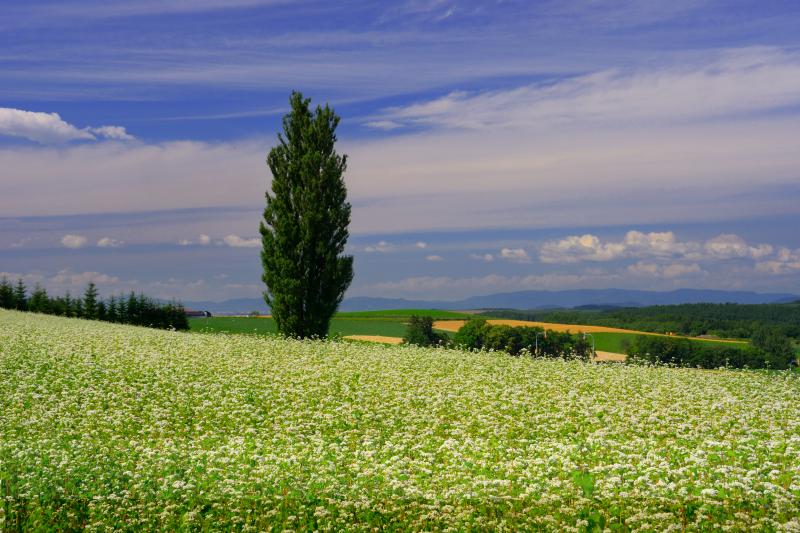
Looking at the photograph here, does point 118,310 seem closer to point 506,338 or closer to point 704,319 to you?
point 506,338

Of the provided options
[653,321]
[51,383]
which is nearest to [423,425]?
[51,383]

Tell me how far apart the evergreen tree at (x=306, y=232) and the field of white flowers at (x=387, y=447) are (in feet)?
44.5

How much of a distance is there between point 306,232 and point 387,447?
81.5 ft

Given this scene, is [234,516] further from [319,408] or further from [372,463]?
[319,408]

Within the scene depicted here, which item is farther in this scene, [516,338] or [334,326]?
[334,326]

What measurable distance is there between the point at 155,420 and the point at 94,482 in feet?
13.6

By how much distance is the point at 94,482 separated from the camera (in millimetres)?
12289

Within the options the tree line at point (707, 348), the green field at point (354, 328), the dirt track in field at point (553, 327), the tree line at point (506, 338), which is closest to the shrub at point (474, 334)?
the tree line at point (506, 338)

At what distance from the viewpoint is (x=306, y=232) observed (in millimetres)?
37469

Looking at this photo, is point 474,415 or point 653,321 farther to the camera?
point 653,321

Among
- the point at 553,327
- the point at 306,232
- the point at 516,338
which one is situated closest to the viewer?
the point at 306,232

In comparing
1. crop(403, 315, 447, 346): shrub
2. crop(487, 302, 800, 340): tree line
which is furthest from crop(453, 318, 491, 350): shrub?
crop(487, 302, 800, 340): tree line

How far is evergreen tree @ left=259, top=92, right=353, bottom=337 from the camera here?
123 feet

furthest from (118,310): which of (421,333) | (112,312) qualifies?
(421,333)
